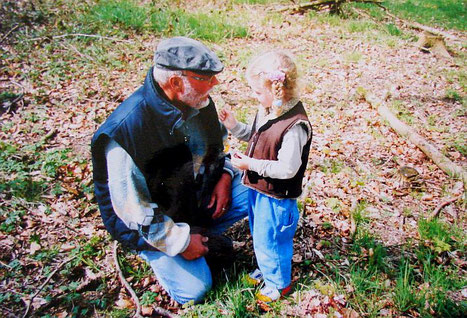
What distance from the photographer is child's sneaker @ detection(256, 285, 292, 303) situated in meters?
2.27

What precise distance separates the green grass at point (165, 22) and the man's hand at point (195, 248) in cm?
483

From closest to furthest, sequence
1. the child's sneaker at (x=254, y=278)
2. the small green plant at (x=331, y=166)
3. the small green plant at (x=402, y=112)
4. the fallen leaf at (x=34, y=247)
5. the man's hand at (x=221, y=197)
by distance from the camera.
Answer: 1. the child's sneaker at (x=254, y=278)
2. the man's hand at (x=221, y=197)
3. the fallen leaf at (x=34, y=247)
4. the small green plant at (x=331, y=166)
5. the small green plant at (x=402, y=112)

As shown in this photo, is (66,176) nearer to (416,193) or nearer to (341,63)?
(416,193)

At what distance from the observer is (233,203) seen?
103 inches

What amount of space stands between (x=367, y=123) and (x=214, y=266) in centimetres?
315

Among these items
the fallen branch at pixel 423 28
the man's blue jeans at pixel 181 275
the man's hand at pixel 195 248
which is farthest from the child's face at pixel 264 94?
the fallen branch at pixel 423 28

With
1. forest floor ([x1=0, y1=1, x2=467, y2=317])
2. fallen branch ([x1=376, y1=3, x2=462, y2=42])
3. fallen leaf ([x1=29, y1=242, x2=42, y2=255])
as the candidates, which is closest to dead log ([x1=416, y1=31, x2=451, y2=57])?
forest floor ([x1=0, y1=1, x2=467, y2=317])

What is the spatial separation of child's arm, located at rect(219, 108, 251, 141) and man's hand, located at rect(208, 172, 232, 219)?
1.54 ft

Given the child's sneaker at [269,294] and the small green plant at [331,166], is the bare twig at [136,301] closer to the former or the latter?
the child's sneaker at [269,294]

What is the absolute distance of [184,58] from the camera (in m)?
1.81

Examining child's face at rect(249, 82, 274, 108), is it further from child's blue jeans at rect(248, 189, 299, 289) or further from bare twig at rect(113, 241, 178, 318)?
bare twig at rect(113, 241, 178, 318)

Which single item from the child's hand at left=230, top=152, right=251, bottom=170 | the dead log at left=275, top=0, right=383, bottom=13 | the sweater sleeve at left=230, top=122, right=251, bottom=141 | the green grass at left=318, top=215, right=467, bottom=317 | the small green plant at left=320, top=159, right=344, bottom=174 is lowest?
the green grass at left=318, top=215, right=467, bottom=317

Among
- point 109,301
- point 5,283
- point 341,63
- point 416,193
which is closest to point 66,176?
point 5,283

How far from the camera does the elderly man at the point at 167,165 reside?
1.87 m
